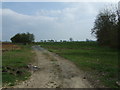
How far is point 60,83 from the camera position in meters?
8.67

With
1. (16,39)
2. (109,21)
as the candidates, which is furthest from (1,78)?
(16,39)

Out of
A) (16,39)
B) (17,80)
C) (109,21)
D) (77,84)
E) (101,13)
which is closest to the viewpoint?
(77,84)

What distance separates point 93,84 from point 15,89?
10.8 ft

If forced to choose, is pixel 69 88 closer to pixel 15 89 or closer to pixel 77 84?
pixel 77 84

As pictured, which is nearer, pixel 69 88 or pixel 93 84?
pixel 69 88

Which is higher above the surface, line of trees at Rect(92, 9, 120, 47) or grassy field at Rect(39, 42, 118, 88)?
line of trees at Rect(92, 9, 120, 47)

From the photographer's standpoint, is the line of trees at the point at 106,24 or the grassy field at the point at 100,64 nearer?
the grassy field at the point at 100,64

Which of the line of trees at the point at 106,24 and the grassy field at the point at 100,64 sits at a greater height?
the line of trees at the point at 106,24

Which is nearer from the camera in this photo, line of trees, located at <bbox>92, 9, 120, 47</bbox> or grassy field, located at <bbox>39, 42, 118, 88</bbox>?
grassy field, located at <bbox>39, 42, 118, 88</bbox>

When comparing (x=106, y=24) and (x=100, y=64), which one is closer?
(x=100, y=64)

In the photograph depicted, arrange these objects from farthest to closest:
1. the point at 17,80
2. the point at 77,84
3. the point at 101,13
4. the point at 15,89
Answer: the point at 101,13
the point at 17,80
the point at 77,84
the point at 15,89

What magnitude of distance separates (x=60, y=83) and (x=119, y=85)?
2.48 meters

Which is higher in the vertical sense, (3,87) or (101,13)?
(101,13)

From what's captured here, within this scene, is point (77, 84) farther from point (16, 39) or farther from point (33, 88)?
point (16, 39)
